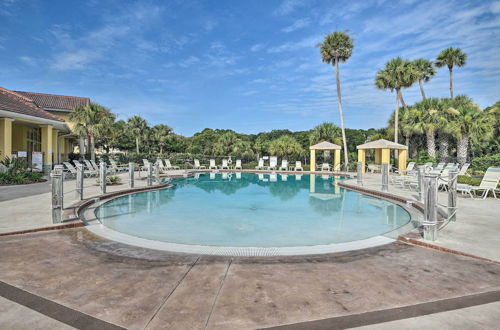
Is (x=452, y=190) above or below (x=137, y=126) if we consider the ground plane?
below

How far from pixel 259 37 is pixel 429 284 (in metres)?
24.6

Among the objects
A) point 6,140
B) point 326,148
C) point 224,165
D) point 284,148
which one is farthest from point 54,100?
point 326,148

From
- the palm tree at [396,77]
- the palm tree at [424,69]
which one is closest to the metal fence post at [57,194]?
the palm tree at [396,77]

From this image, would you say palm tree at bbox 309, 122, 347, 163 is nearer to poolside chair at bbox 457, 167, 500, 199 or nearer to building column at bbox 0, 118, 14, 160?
poolside chair at bbox 457, 167, 500, 199

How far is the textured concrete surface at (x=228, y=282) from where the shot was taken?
87.7 inches

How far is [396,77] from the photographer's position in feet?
75.6

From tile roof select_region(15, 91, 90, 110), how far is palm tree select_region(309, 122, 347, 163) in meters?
20.9

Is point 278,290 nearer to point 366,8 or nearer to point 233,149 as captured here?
point 366,8

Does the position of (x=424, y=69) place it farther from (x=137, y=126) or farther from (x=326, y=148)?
(x=137, y=126)

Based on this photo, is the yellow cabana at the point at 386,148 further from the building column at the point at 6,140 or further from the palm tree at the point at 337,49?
the building column at the point at 6,140

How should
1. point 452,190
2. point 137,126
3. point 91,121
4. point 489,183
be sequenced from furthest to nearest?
point 137,126
point 91,121
point 489,183
point 452,190

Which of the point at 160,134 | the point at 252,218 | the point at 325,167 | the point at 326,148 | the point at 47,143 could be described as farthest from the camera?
the point at 160,134

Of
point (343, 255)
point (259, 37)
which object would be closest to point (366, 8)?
point (259, 37)

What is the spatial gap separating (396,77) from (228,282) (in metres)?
24.9
